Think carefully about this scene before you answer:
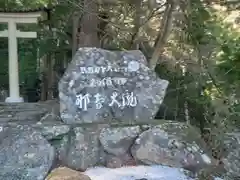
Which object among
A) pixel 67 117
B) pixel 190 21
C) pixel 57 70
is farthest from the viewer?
pixel 57 70

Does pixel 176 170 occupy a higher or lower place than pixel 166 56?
lower

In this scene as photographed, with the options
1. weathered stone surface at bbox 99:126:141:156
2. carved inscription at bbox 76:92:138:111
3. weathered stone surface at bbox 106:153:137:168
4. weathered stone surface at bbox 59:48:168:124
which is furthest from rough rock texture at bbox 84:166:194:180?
carved inscription at bbox 76:92:138:111

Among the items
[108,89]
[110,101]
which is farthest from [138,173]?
[108,89]

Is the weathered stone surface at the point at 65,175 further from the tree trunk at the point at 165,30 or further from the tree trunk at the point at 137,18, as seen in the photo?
the tree trunk at the point at 137,18

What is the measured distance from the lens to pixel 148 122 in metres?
3.97

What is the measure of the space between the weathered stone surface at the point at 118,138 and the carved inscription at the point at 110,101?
0.33 meters

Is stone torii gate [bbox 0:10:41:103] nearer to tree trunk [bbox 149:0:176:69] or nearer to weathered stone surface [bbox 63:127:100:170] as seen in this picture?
tree trunk [bbox 149:0:176:69]

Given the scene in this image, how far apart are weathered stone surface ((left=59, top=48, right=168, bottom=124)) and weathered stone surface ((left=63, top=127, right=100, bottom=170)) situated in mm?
195

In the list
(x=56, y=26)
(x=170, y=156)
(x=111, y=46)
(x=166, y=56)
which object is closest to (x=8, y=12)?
(x=56, y=26)

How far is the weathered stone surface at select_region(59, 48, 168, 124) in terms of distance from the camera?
13.0 ft

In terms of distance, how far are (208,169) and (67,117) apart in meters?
1.53

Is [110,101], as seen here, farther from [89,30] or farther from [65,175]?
[89,30]

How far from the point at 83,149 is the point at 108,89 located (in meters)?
0.73

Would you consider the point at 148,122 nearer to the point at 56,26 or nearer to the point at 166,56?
the point at 166,56
